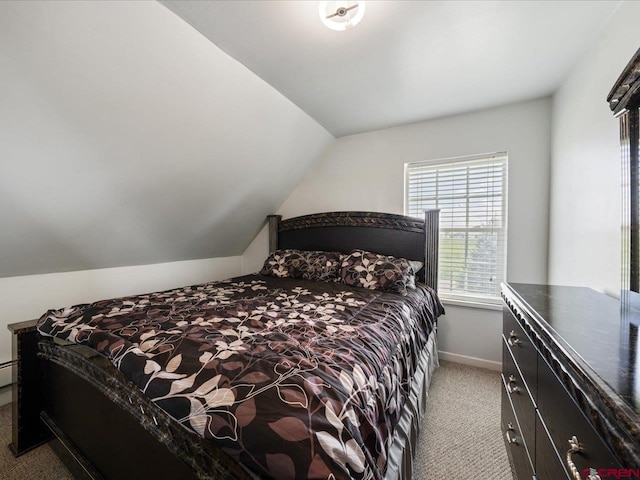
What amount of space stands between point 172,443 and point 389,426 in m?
0.73

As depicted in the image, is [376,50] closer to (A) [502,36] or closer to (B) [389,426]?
(A) [502,36]

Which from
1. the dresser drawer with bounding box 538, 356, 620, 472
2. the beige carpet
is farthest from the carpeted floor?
the dresser drawer with bounding box 538, 356, 620, 472

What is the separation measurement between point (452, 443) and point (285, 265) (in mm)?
1999

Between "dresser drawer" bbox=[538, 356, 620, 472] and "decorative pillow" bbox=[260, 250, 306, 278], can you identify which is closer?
"dresser drawer" bbox=[538, 356, 620, 472]

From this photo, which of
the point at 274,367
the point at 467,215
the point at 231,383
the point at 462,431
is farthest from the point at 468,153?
the point at 231,383

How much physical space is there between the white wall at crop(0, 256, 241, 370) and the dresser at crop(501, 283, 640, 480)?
10.5 ft

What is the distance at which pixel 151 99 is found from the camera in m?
1.71

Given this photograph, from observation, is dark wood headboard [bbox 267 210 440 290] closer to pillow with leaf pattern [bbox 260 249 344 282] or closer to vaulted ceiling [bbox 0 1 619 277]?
pillow with leaf pattern [bbox 260 249 344 282]

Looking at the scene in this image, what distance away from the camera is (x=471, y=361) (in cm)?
260

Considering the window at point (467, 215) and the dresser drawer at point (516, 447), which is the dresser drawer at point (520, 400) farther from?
the window at point (467, 215)

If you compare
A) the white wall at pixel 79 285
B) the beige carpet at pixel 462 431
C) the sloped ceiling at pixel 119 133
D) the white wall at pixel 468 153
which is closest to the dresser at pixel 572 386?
the beige carpet at pixel 462 431

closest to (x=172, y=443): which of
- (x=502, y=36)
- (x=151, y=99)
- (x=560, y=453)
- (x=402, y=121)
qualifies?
(x=560, y=453)

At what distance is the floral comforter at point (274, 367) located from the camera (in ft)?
2.17

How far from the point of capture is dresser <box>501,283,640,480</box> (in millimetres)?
500
